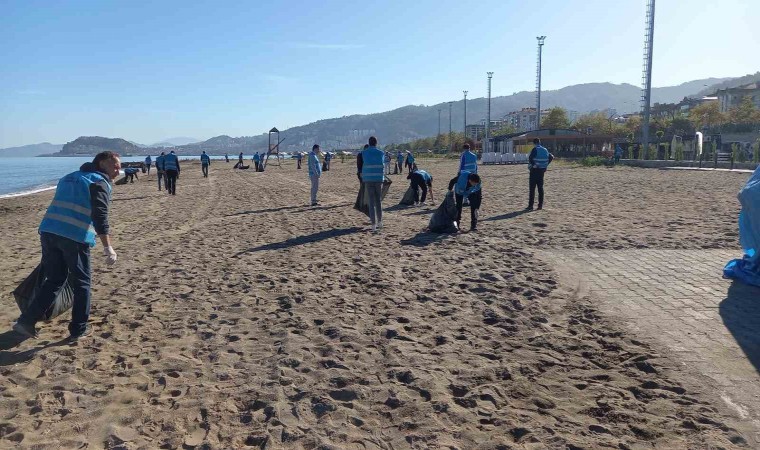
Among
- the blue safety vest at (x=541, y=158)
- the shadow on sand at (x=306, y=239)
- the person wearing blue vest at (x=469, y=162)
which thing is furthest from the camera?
the blue safety vest at (x=541, y=158)

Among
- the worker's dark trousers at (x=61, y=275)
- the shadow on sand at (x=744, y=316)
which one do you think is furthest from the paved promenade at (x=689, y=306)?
the worker's dark trousers at (x=61, y=275)

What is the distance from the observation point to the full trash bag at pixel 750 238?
229 inches

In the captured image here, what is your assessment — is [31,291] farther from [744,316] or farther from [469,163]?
[469,163]

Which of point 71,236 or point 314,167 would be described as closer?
point 71,236

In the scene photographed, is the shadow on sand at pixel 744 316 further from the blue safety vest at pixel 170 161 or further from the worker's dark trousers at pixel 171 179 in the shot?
the worker's dark trousers at pixel 171 179

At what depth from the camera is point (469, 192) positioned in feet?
32.4

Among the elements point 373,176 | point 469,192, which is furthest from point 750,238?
point 373,176

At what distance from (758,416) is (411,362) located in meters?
2.27

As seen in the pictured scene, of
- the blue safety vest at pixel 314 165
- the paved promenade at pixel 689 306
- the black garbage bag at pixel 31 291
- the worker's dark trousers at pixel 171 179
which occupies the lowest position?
the paved promenade at pixel 689 306

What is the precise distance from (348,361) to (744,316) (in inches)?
148

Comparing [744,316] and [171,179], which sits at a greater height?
[171,179]

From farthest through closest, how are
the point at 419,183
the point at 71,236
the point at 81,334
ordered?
the point at 419,183 < the point at 81,334 < the point at 71,236

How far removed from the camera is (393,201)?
1581cm

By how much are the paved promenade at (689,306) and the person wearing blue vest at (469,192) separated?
7.76 feet
